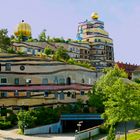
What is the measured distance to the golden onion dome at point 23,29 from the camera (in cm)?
9369

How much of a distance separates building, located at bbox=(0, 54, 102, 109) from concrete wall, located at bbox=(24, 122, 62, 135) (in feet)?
18.9

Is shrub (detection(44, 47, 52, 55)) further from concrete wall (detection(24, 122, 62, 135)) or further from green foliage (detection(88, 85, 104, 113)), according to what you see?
concrete wall (detection(24, 122, 62, 135))

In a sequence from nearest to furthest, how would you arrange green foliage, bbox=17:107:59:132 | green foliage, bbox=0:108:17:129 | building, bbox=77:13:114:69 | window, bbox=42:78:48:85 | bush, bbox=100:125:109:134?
green foliage, bbox=17:107:59:132 → bush, bbox=100:125:109:134 → green foliage, bbox=0:108:17:129 → window, bbox=42:78:48:85 → building, bbox=77:13:114:69

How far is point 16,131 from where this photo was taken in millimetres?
54469

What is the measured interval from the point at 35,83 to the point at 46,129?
30.5 feet

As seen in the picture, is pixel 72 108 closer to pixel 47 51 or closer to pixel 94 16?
pixel 47 51

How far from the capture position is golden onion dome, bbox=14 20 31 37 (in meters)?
93.7

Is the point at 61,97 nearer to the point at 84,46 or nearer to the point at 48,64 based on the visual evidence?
the point at 48,64

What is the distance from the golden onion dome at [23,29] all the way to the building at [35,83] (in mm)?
28301

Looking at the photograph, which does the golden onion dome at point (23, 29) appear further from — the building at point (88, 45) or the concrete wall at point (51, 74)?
the concrete wall at point (51, 74)

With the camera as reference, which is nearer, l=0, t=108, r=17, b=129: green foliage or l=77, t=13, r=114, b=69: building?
l=0, t=108, r=17, b=129: green foliage

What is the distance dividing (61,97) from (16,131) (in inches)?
507

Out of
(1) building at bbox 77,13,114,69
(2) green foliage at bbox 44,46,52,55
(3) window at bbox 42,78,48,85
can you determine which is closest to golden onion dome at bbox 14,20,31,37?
(2) green foliage at bbox 44,46,52,55

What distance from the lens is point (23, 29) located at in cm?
9375
